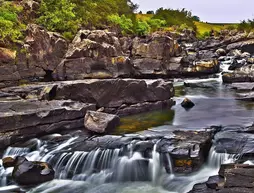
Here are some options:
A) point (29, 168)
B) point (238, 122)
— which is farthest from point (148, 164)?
point (238, 122)

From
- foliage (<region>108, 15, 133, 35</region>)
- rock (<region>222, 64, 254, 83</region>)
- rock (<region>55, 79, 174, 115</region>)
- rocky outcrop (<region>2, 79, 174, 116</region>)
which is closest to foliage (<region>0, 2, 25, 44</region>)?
rocky outcrop (<region>2, 79, 174, 116</region>)

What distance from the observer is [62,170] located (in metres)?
11.8

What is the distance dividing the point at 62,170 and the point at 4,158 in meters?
2.31

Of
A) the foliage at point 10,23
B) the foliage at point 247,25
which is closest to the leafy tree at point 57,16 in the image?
the foliage at point 10,23

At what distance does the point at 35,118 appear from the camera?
46.6ft

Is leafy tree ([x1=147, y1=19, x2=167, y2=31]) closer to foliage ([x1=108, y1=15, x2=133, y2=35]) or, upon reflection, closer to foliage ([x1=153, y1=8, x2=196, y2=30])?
foliage ([x1=153, y1=8, x2=196, y2=30])

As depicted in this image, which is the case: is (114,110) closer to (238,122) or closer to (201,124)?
(201,124)

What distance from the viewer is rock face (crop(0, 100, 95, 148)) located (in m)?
13.5

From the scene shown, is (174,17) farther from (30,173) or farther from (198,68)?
(30,173)

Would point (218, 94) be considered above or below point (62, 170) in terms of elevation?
above

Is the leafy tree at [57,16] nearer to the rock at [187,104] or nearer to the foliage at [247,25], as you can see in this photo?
the rock at [187,104]

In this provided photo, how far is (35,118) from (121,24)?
105ft

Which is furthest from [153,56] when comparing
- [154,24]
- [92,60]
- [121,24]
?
[154,24]

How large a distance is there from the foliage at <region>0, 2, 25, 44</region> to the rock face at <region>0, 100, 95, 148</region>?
9.64 m
